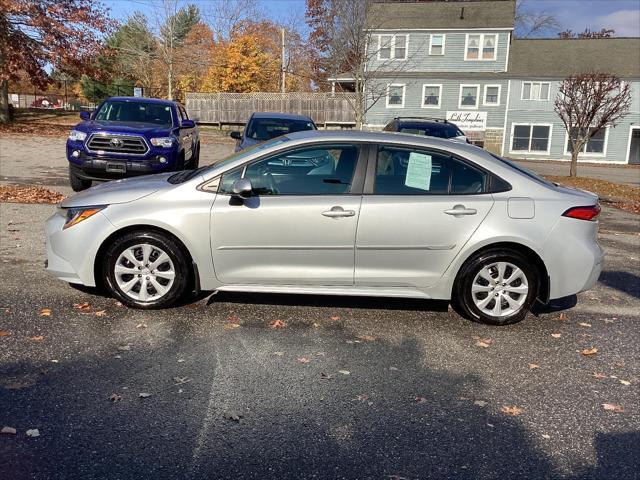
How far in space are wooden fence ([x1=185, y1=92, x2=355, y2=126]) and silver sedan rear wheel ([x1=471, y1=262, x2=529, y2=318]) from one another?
30656 mm

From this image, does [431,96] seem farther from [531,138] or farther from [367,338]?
[367,338]

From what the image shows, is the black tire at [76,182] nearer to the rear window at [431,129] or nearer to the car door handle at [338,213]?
the rear window at [431,129]

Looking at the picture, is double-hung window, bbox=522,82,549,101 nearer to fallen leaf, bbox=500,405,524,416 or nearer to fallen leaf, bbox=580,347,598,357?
A: fallen leaf, bbox=580,347,598,357

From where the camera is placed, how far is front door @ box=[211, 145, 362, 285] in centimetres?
485

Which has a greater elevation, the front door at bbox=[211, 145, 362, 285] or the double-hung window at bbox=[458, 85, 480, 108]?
the double-hung window at bbox=[458, 85, 480, 108]

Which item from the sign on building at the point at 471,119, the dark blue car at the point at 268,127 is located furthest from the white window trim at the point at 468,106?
the dark blue car at the point at 268,127

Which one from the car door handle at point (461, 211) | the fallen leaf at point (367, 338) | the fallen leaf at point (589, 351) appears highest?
the car door handle at point (461, 211)

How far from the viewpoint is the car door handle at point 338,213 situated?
4836 mm

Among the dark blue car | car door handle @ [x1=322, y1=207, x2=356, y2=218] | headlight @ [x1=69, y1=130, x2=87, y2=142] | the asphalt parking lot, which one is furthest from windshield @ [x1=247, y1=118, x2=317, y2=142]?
car door handle @ [x1=322, y1=207, x2=356, y2=218]

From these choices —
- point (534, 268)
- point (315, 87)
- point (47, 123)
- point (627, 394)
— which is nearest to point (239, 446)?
point (627, 394)

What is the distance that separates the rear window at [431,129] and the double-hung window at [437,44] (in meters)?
22.4

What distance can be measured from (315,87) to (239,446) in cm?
4766

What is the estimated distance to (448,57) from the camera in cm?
3472

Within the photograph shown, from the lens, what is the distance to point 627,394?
389cm
